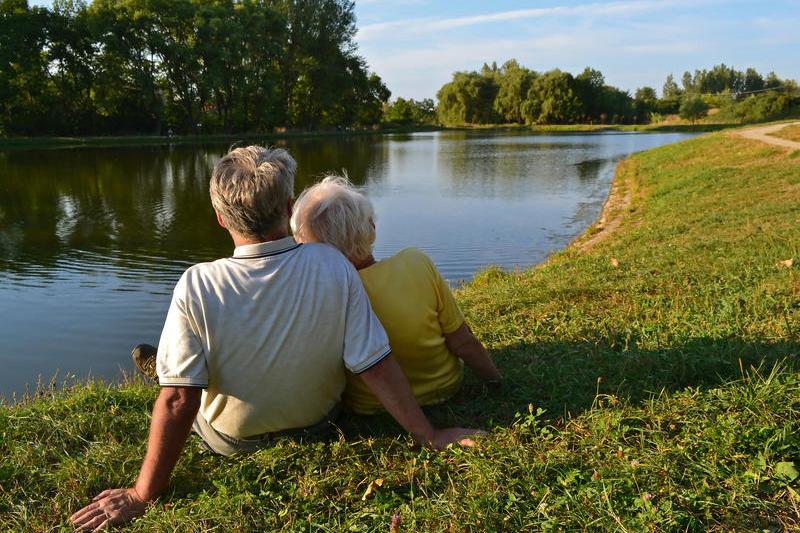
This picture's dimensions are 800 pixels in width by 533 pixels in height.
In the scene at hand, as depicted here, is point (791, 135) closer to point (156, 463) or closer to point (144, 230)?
point (144, 230)

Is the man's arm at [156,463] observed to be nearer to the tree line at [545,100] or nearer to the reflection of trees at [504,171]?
the reflection of trees at [504,171]

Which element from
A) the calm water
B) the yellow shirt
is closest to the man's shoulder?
the yellow shirt

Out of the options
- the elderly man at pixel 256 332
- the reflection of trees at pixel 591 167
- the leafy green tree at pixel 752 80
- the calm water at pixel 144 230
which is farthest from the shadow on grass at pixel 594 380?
the leafy green tree at pixel 752 80

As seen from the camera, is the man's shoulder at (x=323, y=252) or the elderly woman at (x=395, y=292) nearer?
the man's shoulder at (x=323, y=252)

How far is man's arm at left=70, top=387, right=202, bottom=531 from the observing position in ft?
7.95

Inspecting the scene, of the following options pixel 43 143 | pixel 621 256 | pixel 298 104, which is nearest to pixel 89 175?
pixel 43 143

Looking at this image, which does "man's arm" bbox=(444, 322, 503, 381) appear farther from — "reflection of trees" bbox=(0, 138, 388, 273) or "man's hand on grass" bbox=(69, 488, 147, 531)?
"reflection of trees" bbox=(0, 138, 388, 273)

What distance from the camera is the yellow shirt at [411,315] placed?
2.86m

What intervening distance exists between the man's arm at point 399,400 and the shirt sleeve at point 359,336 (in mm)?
38

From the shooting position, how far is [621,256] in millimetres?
7387

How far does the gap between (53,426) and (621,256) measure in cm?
618

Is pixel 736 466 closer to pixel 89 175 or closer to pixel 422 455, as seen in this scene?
pixel 422 455

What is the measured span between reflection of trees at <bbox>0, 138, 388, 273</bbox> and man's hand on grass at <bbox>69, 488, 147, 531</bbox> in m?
8.94

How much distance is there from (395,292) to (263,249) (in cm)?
68
